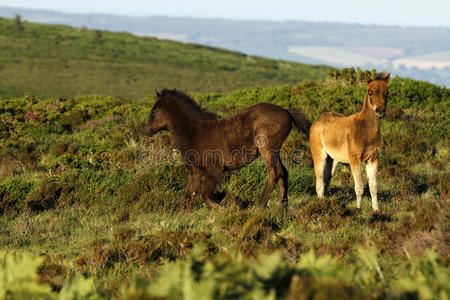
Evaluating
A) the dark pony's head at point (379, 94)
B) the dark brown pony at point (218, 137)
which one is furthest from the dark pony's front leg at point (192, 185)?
the dark pony's head at point (379, 94)

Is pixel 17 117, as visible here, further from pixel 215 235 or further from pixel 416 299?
pixel 416 299

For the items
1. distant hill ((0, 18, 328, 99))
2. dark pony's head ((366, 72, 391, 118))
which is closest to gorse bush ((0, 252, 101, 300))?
dark pony's head ((366, 72, 391, 118))

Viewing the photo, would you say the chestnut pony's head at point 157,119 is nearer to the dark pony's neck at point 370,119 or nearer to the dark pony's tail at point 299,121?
the dark pony's tail at point 299,121

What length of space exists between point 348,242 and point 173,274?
3.72 meters

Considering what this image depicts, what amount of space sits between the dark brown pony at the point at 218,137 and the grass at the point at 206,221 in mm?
671

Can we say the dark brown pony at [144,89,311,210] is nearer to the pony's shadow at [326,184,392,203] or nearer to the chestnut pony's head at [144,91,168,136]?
the chestnut pony's head at [144,91,168,136]

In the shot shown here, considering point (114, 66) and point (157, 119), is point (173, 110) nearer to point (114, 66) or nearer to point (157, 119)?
point (157, 119)

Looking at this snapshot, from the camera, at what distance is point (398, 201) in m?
8.20

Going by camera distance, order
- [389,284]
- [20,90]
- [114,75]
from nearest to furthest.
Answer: [389,284], [20,90], [114,75]

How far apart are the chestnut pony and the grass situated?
702 mm

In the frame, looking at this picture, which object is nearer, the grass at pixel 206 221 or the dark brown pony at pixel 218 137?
the grass at pixel 206 221

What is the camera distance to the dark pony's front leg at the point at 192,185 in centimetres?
791

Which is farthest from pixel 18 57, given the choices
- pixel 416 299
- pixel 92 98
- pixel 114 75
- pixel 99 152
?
pixel 416 299

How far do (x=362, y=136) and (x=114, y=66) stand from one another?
5646 centimetres
